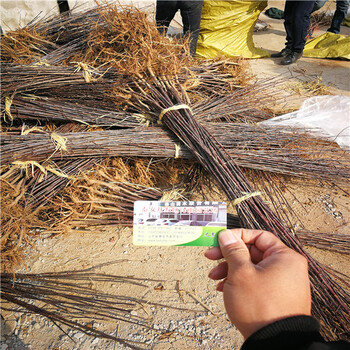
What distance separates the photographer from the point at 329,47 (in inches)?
184

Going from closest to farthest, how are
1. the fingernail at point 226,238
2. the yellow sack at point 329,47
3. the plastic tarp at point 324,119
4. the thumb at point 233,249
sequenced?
the thumb at point 233,249 → the fingernail at point 226,238 → the plastic tarp at point 324,119 → the yellow sack at point 329,47

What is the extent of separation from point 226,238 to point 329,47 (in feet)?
15.5

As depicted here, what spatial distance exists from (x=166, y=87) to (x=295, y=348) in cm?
201

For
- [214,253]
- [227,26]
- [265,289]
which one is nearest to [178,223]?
[214,253]

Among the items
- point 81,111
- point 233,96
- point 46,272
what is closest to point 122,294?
point 46,272

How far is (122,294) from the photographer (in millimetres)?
1722

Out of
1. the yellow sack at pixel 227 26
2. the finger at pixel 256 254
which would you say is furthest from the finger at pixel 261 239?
the yellow sack at pixel 227 26

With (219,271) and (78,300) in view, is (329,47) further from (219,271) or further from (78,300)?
(78,300)

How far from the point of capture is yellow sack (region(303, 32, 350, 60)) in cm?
455

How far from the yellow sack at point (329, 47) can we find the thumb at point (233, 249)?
452 centimetres

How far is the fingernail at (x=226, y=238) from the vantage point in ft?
3.64

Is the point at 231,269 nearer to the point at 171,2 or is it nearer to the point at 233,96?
the point at 233,96

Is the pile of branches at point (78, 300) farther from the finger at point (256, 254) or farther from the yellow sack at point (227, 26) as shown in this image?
the yellow sack at point (227, 26)

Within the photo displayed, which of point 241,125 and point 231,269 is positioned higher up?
point 231,269
